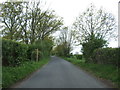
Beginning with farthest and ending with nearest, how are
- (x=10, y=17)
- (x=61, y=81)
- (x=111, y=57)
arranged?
(x=10, y=17) → (x=111, y=57) → (x=61, y=81)

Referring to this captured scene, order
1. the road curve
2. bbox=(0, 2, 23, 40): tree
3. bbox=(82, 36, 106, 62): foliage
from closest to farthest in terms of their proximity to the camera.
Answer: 1. the road curve
2. bbox=(82, 36, 106, 62): foliage
3. bbox=(0, 2, 23, 40): tree

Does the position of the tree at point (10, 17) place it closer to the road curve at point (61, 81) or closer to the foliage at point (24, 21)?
the foliage at point (24, 21)

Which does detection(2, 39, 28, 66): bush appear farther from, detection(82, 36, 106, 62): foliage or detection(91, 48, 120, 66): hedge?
detection(82, 36, 106, 62): foliage

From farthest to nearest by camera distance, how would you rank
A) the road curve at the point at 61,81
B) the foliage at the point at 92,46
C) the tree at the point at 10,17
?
the tree at the point at 10,17 < the foliage at the point at 92,46 < the road curve at the point at 61,81

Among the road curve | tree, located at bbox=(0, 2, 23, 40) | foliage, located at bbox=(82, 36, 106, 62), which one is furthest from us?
tree, located at bbox=(0, 2, 23, 40)

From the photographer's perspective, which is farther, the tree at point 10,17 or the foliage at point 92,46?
the tree at point 10,17

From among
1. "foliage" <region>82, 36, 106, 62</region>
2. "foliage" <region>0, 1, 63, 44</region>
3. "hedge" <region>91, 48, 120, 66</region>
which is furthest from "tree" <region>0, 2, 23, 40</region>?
"hedge" <region>91, 48, 120, 66</region>

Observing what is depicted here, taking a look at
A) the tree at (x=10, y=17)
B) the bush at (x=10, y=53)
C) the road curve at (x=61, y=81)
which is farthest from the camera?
the tree at (x=10, y=17)

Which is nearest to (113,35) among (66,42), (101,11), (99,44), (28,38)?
(101,11)

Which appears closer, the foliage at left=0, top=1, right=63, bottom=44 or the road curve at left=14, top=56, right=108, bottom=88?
the road curve at left=14, top=56, right=108, bottom=88

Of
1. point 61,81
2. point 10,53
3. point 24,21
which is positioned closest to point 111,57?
point 61,81

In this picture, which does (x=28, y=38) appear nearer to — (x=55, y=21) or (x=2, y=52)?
(x=55, y=21)

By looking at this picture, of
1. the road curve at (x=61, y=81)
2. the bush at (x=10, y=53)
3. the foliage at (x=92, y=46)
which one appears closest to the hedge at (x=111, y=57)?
the road curve at (x=61, y=81)

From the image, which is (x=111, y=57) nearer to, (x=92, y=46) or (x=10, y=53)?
(x=92, y=46)
